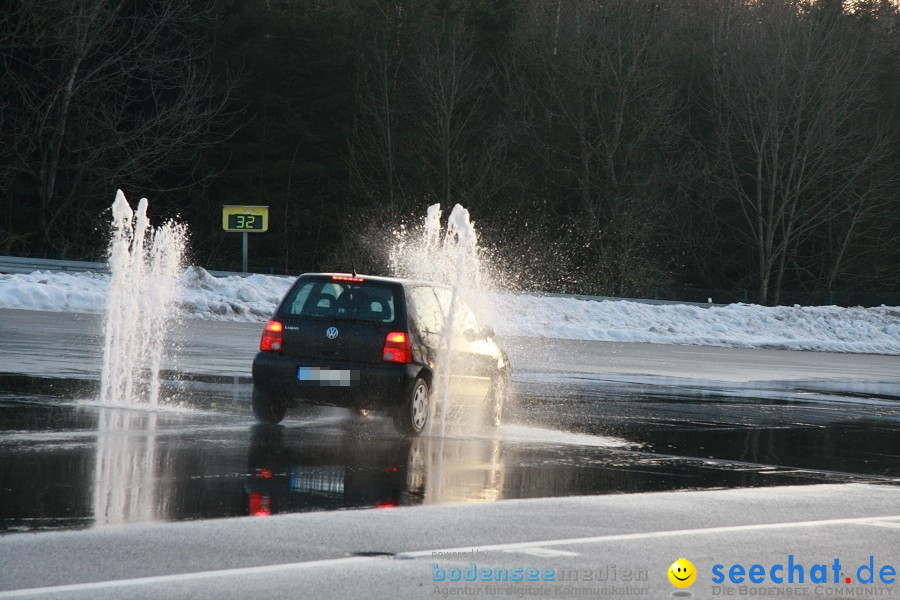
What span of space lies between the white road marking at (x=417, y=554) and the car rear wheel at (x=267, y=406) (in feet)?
19.9

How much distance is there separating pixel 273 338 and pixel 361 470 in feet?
10.6

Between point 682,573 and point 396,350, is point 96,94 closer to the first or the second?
point 396,350

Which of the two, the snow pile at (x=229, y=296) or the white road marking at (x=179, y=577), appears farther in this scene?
the snow pile at (x=229, y=296)

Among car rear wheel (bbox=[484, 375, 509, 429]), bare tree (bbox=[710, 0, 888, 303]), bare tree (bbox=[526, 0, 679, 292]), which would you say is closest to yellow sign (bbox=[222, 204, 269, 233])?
bare tree (bbox=[526, 0, 679, 292])


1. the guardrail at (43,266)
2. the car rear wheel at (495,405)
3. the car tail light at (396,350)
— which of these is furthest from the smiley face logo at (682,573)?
the guardrail at (43,266)

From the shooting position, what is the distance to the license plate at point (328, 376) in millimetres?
13562

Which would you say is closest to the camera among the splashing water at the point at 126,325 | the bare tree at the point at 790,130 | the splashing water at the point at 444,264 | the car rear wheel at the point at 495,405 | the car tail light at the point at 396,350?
the car tail light at the point at 396,350

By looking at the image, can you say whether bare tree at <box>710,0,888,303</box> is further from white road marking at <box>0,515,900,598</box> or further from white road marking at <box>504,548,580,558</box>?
white road marking at <box>504,548,580,558</box>

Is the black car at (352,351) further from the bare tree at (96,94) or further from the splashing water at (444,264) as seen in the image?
the bare tree at (96,94)

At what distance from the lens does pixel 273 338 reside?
1391cm

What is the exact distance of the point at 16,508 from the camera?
335 inches

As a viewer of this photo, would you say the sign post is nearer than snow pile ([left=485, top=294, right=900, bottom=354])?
No

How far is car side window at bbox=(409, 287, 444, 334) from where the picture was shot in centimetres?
1415

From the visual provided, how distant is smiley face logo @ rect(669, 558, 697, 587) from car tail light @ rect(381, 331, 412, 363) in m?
6.23
